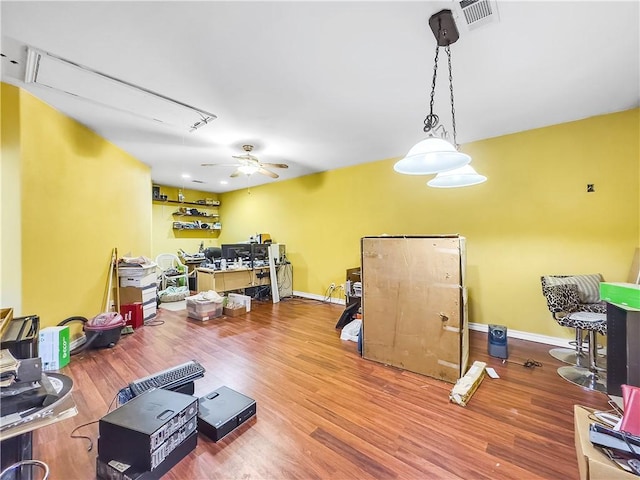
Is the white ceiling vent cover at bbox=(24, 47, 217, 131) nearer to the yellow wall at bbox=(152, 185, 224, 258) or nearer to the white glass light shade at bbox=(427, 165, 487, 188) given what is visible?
the white glass light shade at bbox=(427, 165, 487, 188)

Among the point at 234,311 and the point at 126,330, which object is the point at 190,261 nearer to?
the point at 234,311

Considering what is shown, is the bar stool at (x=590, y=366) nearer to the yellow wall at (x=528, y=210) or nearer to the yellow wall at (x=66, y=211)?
the yellow wall at (x=528, y=210)

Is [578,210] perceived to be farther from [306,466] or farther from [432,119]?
[306,466]

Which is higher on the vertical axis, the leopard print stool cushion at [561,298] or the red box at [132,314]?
the leopard print stool cushion at [561,298]

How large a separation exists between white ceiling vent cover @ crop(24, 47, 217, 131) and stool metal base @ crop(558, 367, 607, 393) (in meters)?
4.47

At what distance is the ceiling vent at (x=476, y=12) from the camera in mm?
1567

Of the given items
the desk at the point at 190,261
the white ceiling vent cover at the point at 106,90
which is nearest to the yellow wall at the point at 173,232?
the desk at the point at 190,261

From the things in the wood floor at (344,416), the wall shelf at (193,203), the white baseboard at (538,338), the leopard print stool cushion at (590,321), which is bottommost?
the wood floor at (344,416)

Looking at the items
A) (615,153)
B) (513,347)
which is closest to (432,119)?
(615,153)

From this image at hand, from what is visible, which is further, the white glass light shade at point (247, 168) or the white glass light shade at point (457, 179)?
the white glass light shade at point (247, 168)

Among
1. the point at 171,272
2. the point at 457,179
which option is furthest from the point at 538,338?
the point at 171,272

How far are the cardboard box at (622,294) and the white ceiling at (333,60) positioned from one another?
1748 millimetres

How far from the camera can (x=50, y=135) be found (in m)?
2.77

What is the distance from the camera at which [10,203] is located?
7.97 feet
